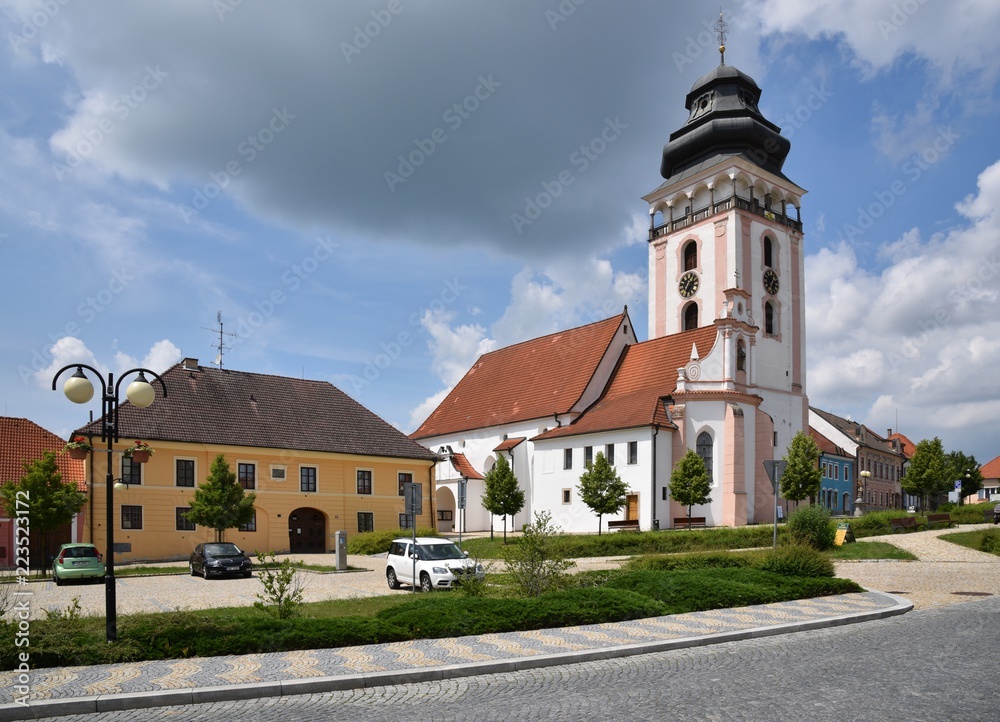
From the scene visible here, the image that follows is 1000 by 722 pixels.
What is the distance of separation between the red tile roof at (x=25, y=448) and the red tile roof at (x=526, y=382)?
27.4 metres

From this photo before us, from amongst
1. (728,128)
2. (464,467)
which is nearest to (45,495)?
(464,467)

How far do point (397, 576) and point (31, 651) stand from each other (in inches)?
509

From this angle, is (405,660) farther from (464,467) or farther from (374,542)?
(464,467)

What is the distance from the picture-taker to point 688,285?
58.7m

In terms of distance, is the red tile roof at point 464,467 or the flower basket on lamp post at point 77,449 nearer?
the flower basket on lamp post at point 77,449

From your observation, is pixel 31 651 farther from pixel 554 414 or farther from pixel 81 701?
pixel 554 414

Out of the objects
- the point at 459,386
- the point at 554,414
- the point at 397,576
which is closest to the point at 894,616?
the point at 397,576

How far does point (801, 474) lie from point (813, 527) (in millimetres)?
19579

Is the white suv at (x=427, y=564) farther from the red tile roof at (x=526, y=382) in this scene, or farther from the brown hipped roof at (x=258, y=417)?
the red tile roof at (x=526, y=382)

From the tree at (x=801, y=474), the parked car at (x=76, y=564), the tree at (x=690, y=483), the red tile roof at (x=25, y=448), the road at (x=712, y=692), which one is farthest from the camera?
the tree at (x=801, y=474)

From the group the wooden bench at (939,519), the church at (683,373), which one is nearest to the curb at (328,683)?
the wooden bench at (939,519)

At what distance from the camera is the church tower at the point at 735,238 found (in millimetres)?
54812

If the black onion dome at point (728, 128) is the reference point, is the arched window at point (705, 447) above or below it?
below

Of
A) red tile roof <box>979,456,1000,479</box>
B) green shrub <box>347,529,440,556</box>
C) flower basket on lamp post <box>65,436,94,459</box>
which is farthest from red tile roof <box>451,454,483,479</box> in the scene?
red tile roof <box>979,456,1000,479</box>
